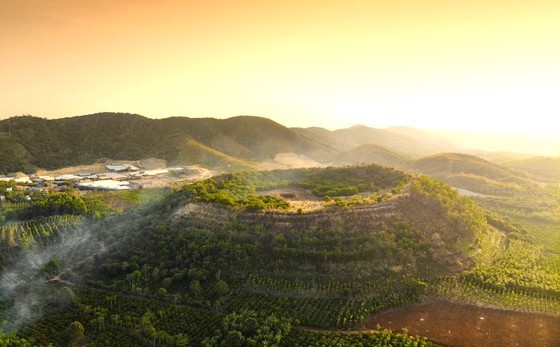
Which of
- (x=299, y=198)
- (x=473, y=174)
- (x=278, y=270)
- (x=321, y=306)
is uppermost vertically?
(x=473, y=174)

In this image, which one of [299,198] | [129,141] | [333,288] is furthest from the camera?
[129,141]

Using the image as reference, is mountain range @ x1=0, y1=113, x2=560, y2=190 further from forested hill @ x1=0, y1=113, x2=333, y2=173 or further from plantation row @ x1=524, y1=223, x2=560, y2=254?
plantation row @ x1=524, y1=223, x2=560, y2=254

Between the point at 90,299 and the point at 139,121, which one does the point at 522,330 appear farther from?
the point at 139,121

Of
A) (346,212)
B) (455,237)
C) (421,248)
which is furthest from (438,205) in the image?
(346,212)

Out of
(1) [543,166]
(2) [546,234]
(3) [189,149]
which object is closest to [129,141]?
(3) [189,149]

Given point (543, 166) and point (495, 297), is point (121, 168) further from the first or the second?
point (543, 166)

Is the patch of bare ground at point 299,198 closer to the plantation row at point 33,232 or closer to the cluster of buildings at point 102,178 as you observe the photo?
the plantation row at point 33,232
